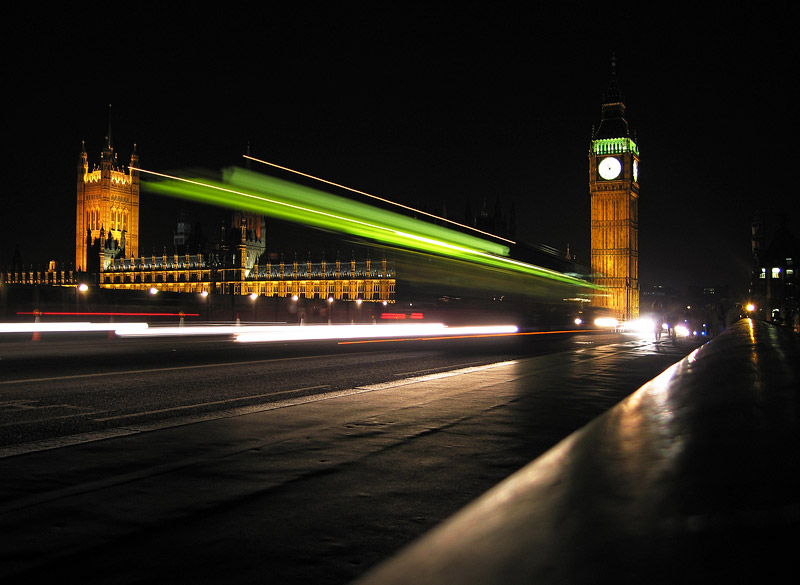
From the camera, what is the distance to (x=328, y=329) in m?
26.2

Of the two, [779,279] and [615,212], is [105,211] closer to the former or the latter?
[615,212]

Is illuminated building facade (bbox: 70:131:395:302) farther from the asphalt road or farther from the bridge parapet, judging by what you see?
the bridge parapet

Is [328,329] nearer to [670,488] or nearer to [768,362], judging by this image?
[768,362]

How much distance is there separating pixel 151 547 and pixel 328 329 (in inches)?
914

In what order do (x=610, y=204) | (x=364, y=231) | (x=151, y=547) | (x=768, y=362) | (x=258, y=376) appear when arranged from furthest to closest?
(x=610, y=204) < (x=364, y=231) < (x=258, y=376) < (x=151, y=547) < (x=768, y=362)

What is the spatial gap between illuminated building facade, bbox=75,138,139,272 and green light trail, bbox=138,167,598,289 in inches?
5140

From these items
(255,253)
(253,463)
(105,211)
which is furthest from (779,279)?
(105,211)

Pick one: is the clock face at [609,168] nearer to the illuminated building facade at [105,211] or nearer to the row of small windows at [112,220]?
the illuminated building facade at [105,211]

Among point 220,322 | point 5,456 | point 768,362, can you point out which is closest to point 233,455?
point 5,456

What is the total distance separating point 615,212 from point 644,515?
4407 inches

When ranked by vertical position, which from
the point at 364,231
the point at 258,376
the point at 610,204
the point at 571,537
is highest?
the point at 610,204

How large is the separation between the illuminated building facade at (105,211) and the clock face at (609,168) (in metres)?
87.5

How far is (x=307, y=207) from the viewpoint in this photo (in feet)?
64.7

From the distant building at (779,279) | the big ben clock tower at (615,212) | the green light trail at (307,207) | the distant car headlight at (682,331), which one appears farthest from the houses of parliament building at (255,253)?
the green light trail at (307,207)
